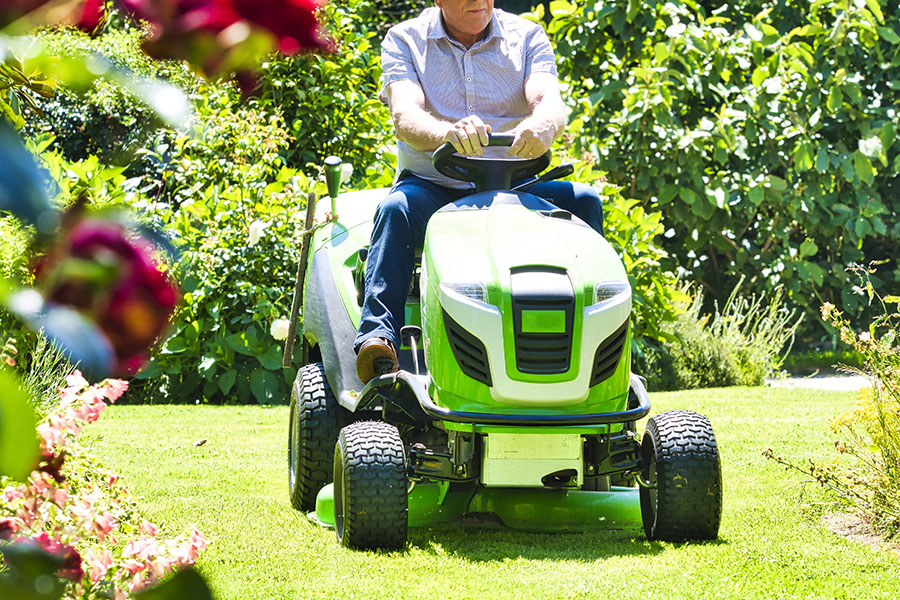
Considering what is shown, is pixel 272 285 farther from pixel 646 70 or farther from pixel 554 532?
pixel 554 532

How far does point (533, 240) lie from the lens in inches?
108

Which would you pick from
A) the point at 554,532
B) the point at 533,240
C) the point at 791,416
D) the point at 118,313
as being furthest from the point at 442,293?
the point at 791,416

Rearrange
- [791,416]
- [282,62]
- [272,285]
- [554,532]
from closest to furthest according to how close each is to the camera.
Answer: [554,532] → [791,416] → [272,285] → [282,62]

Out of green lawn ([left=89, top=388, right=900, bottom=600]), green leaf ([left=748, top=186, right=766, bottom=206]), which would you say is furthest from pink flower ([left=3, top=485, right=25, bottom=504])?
green leaf ([left=748, top=186, right=766, bottom=206])

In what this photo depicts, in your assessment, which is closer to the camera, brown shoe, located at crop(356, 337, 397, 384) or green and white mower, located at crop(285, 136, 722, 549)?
green and white mower, located at crop(285, 136, 722, 549)

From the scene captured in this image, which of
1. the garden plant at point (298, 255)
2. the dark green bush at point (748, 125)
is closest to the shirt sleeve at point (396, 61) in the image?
the garden plant at point (298, 255)

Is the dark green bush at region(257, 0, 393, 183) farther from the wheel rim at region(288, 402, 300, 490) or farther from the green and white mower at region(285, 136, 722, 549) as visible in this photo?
the green and white mower at region(285, 136, 722, 549)

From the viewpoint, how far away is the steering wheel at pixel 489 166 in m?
3.00

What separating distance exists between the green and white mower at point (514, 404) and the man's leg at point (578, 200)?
172 millimetres

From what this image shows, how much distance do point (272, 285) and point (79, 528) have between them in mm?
4086

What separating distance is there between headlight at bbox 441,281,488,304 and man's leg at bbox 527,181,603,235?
656 mm

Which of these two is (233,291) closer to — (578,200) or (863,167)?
(578,200)

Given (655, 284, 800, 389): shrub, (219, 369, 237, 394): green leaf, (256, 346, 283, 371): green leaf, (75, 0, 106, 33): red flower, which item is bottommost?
(655, 284, 800, 389): shrub

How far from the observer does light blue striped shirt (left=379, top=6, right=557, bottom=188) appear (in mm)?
3307
